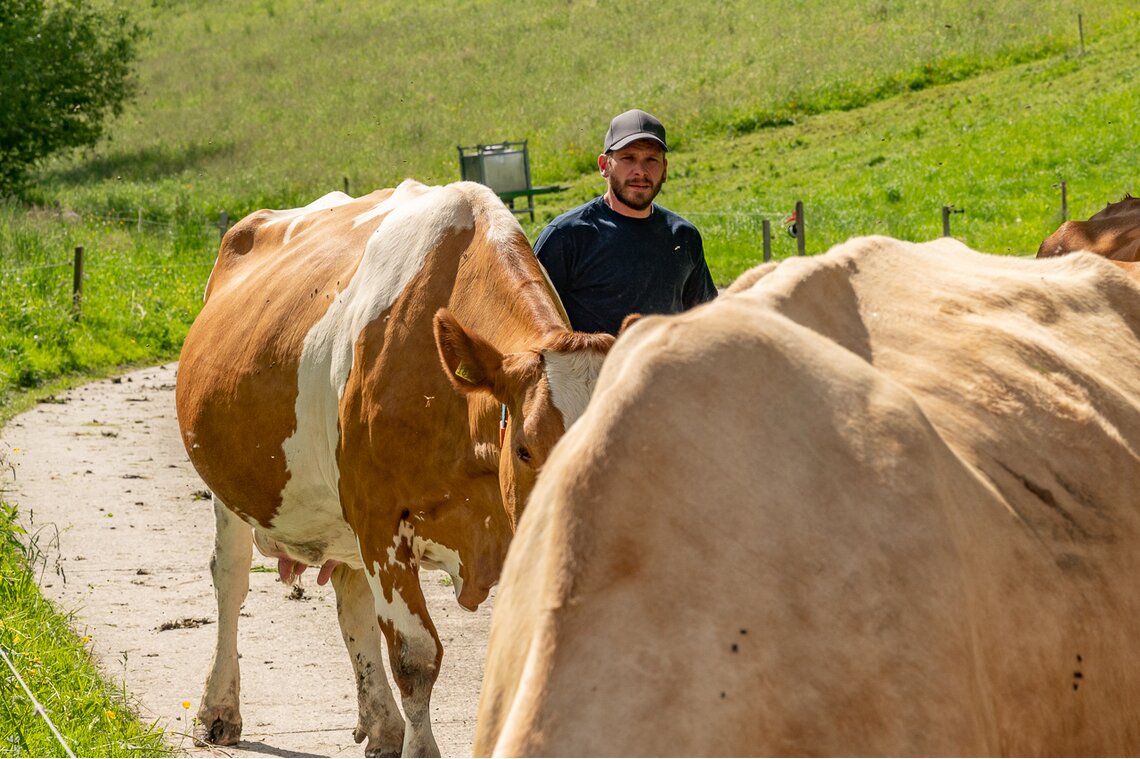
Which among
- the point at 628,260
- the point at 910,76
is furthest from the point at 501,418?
the point at 910,76

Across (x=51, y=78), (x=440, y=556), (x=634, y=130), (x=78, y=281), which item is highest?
(x=51, y=78)

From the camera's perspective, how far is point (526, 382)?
395 cm

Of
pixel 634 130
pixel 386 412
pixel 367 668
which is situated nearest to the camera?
pixel 386 412

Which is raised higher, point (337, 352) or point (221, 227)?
point (337, 352)

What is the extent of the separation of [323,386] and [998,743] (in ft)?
12.1

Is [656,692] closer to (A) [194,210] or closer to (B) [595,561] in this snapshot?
(B) [595,561]

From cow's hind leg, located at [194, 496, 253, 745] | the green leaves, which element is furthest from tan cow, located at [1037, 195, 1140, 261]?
the green leaves

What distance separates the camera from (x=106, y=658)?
19.9 ft

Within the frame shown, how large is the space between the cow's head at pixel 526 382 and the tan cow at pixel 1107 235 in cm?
370

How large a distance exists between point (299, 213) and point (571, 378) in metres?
3.12

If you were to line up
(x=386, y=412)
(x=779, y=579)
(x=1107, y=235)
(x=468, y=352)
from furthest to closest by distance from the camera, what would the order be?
(x=1107, y=235) → (x=386, y=412) → (x=468, y=352) → (x=779, y=579)

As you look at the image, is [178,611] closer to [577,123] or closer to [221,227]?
[221,227]

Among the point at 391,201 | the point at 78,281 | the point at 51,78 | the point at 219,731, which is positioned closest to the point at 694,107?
the point at 51,78

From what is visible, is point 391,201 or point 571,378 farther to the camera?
point 391,201
